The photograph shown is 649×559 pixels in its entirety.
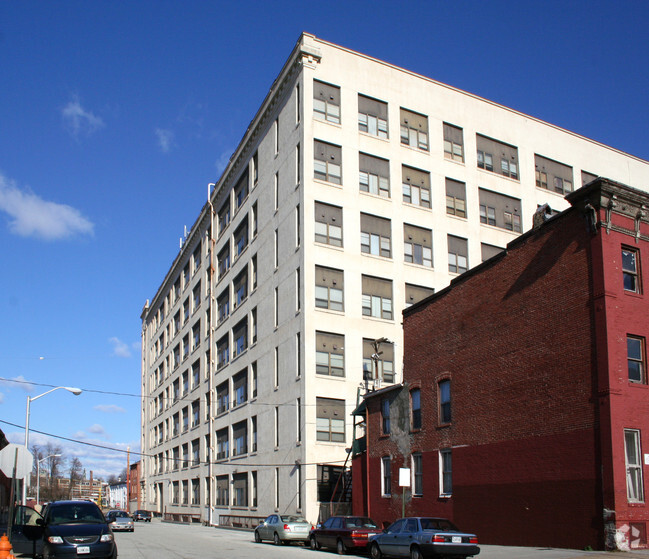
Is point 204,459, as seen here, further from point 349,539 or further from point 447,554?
point 447,554

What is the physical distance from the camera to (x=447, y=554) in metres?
20.3

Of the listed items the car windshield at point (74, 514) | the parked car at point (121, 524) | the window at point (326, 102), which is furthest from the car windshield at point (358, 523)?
the window at point (326, 102)

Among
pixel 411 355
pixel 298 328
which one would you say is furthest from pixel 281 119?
pixel 411 355

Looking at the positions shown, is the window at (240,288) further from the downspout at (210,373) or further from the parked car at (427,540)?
the parked car at (427,540)

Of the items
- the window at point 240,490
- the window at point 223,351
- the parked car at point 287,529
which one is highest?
the window at point 223,351

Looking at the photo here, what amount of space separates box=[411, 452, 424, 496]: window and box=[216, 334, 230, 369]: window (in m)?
32.9

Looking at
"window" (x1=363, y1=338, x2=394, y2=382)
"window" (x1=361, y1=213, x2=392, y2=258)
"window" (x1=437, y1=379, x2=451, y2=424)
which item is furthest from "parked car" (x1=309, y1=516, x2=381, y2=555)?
"window" (x1=361, y1=213, x2=392, y2=258)

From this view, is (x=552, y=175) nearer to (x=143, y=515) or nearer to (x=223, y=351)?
(x=223, y=351)

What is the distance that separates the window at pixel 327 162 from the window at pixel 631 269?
26201mm

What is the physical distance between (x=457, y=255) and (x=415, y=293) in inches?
208

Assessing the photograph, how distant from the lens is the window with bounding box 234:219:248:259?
58969 millimetres

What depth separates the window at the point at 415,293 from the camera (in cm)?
4878

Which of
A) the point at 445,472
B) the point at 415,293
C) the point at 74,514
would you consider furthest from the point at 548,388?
the point at 415,293

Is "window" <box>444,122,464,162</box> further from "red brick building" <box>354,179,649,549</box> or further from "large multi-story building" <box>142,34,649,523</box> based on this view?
"red brick building" <box>354,179,649,549</box>
